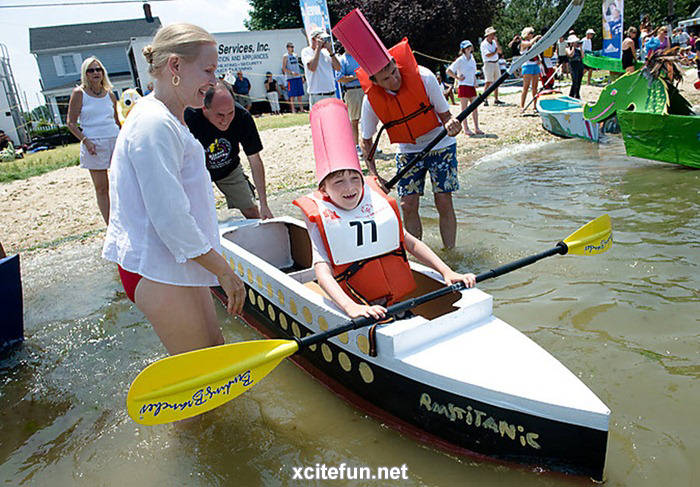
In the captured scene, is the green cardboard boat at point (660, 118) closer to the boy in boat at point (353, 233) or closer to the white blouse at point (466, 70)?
the white blouse at point (466, 70)

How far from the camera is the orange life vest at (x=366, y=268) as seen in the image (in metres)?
2.80

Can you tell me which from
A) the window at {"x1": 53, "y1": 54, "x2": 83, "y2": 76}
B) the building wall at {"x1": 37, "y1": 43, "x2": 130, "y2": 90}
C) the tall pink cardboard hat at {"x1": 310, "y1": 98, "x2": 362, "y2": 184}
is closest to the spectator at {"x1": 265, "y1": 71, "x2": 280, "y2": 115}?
the tall pink cardboard hat at {"x1": 310, "y1": 98, "x2": 362, "y2": 184}

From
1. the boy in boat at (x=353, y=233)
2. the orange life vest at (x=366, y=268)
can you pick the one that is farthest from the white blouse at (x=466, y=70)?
the orange life vest at (x=366, y=268)

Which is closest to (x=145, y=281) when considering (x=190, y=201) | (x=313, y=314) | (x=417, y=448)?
(x=190, y=201)

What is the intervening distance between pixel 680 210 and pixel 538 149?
13.0ft

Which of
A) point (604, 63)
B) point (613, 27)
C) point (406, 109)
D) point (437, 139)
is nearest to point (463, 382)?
point (437, 139)

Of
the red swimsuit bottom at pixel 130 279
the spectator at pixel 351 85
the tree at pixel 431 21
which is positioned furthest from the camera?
the tree at pixel 431 21

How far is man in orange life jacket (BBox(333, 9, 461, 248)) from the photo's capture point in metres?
3.69

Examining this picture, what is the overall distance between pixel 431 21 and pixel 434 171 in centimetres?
2225

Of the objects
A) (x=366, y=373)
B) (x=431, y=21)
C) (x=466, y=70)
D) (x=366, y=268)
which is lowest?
(x=366, y=373)

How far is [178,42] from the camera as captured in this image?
1.84 meters

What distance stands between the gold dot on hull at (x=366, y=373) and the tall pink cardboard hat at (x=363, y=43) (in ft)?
7.25

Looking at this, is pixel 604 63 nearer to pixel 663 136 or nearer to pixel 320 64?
pixel 663 136

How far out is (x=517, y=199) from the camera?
6168 mm
